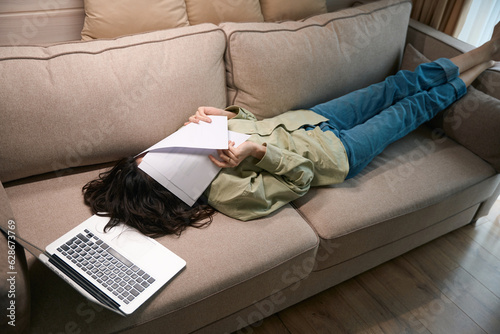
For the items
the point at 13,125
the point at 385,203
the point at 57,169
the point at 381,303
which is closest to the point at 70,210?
the point at 57,169

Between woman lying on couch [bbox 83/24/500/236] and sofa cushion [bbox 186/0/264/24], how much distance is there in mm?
450

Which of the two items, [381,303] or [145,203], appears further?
[381,303]

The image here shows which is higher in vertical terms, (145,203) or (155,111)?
(155,111)

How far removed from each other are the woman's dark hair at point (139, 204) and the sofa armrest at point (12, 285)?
288 mm

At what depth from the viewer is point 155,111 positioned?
1.45 m

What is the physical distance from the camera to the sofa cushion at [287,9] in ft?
6.10

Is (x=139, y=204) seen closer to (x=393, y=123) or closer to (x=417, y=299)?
(x=393, y=123)

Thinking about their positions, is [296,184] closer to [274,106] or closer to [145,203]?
[274,106]

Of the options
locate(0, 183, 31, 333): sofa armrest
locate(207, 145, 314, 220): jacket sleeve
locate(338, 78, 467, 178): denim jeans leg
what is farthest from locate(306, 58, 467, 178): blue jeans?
locate(0, 183, 31, 333): sofa armrest

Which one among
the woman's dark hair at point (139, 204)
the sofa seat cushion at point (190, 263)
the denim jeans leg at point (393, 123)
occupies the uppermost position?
the denim jeans leg at point (393, 123)

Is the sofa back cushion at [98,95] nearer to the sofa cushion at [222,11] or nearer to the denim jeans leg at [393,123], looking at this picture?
the sofa cushion at [222,11]

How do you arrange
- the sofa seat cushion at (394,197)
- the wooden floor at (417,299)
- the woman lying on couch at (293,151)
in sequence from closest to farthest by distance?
the woman lying on couch at (293,151) < the sofa seat cushion at (394,197) < the wooden floor at (417,299)

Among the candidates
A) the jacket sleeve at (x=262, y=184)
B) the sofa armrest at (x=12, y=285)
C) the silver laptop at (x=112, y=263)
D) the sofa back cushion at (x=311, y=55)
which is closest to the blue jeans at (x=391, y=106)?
the sofa back cushion at (x=311, y=55)

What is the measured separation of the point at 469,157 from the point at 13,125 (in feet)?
5.98
